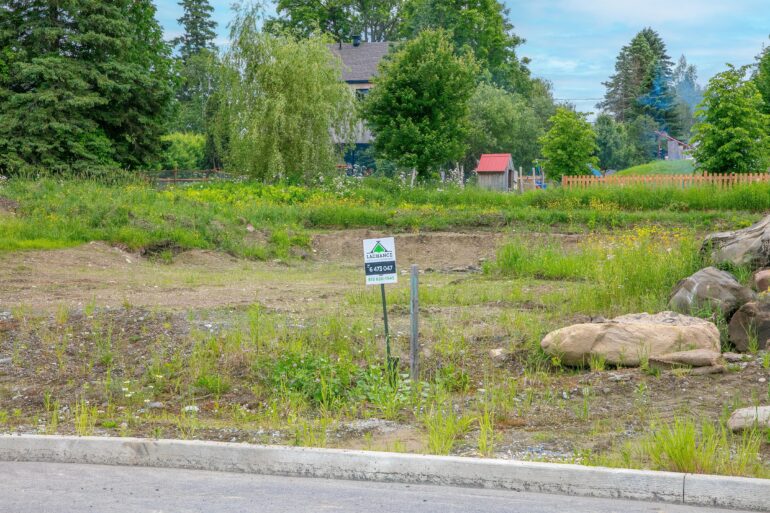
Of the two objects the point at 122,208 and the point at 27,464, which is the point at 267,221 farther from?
the point at 27,464

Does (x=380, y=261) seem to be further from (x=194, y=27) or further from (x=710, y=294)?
(x=194, y=27)

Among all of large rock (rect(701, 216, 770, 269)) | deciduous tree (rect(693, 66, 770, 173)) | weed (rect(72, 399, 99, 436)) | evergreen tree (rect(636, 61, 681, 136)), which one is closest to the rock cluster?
large rock (rect(701, 216, 770, 269))

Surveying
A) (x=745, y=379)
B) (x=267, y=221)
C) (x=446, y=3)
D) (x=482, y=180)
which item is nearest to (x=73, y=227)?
(x=267, y=221)

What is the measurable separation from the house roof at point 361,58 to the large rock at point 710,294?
5676 centimetres

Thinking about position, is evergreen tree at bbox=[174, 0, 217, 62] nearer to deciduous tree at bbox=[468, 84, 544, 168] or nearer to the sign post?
deciduous tree at bbox=[468, 84, 544, 168]

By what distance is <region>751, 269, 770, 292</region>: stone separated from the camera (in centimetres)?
1211

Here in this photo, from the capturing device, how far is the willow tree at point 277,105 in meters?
32.4

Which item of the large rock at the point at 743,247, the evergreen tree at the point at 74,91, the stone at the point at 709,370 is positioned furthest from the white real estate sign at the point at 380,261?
the evergreen tree at the point at 74,91

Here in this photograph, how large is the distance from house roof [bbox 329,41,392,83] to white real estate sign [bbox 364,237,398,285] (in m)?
59.1

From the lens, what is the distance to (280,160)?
1265 inches

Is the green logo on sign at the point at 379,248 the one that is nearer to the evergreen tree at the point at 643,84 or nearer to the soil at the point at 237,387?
the soil at the point at 237,387

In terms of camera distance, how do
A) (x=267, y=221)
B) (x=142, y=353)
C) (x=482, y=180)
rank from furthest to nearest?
(x=482, y=180)
(x=267, y=221)
(x=142, y=353)

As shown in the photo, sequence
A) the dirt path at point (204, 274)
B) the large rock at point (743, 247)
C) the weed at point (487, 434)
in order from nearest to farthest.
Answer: the weed at point (487, 434)
the large rock at point (743, 247)
the dirt path at point (204, 274)

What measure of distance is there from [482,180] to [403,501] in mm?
45271
